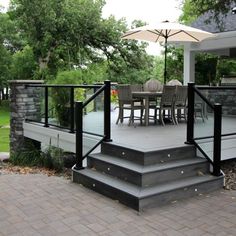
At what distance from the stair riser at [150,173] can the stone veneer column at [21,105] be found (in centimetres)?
383

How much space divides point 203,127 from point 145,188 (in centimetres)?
157

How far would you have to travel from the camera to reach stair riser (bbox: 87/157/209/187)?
4734 millimetres

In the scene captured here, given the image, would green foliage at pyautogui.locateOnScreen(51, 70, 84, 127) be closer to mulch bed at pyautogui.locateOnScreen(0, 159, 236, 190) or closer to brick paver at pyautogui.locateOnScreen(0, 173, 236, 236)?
mulch bed at pyautogui.locateOnScreen(0, 159, 236, 190)

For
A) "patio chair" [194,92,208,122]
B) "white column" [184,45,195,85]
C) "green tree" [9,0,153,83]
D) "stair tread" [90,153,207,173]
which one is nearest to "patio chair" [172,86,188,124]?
"patio chair" [194,92,208,122]

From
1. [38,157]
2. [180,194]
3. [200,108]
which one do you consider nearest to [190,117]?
[200,108]

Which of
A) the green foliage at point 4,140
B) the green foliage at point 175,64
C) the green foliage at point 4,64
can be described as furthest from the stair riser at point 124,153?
the green foliage at point 4,64

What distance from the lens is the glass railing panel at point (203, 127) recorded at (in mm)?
5586

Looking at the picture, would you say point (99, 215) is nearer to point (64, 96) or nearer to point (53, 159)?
point (53, 159)

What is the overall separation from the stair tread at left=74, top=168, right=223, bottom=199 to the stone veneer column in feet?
13.0

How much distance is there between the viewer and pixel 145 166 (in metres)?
4.94

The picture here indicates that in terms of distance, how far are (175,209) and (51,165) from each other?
3398 mm

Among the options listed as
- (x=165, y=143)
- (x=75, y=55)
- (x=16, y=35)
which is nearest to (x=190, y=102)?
(x=165, y=143)

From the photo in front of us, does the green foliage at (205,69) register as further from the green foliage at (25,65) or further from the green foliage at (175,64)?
the green foliage at (25,65)

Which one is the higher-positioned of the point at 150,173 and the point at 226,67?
the point at 226,67
